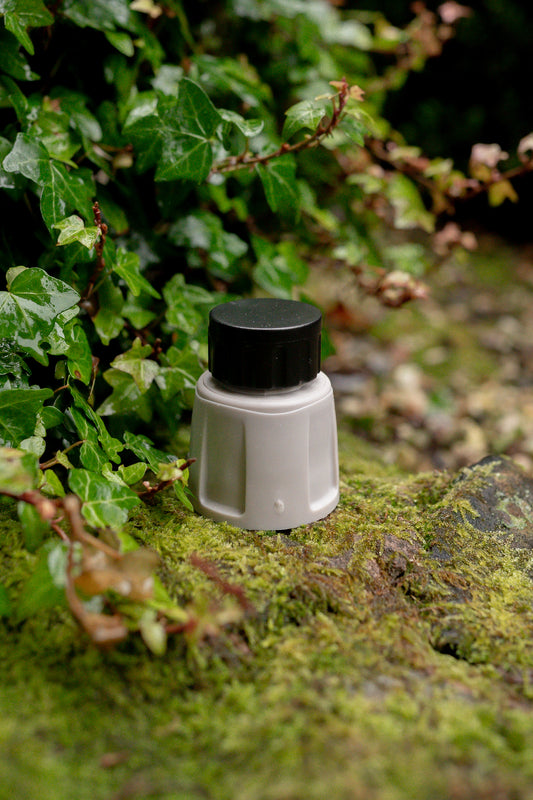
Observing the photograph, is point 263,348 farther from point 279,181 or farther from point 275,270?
point 275,270

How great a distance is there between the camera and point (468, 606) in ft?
3.69

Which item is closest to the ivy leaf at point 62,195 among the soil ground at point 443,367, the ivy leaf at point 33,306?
the ivy leaf at point 33,306

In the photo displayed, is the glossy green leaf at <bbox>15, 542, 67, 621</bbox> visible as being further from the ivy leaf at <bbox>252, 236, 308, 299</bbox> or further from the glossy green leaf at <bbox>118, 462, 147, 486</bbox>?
the ivy leaf at <bbox>252, 236, 308, 299</bbox>

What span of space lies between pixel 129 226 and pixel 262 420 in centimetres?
69

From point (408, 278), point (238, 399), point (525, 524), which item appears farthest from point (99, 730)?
point (408, 278)

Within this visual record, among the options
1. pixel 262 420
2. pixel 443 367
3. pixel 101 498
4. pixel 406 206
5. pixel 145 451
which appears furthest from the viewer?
pixel 443 367

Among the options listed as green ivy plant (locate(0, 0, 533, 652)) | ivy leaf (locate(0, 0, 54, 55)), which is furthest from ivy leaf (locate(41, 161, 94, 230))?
ivy leaf (locate(0, 0, 54, 55))

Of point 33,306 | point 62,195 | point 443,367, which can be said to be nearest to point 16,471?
point 33,306

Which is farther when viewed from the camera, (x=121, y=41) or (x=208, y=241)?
(x=208, y=241)

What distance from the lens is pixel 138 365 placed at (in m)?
1.34

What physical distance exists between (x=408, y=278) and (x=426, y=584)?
915 millimetres

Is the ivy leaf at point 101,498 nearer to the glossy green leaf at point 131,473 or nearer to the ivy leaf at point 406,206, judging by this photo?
the glossy green leaf at point 131,473

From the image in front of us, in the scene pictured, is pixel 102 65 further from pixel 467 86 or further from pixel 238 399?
pixel 467 86

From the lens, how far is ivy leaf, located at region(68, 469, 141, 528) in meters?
1.03
